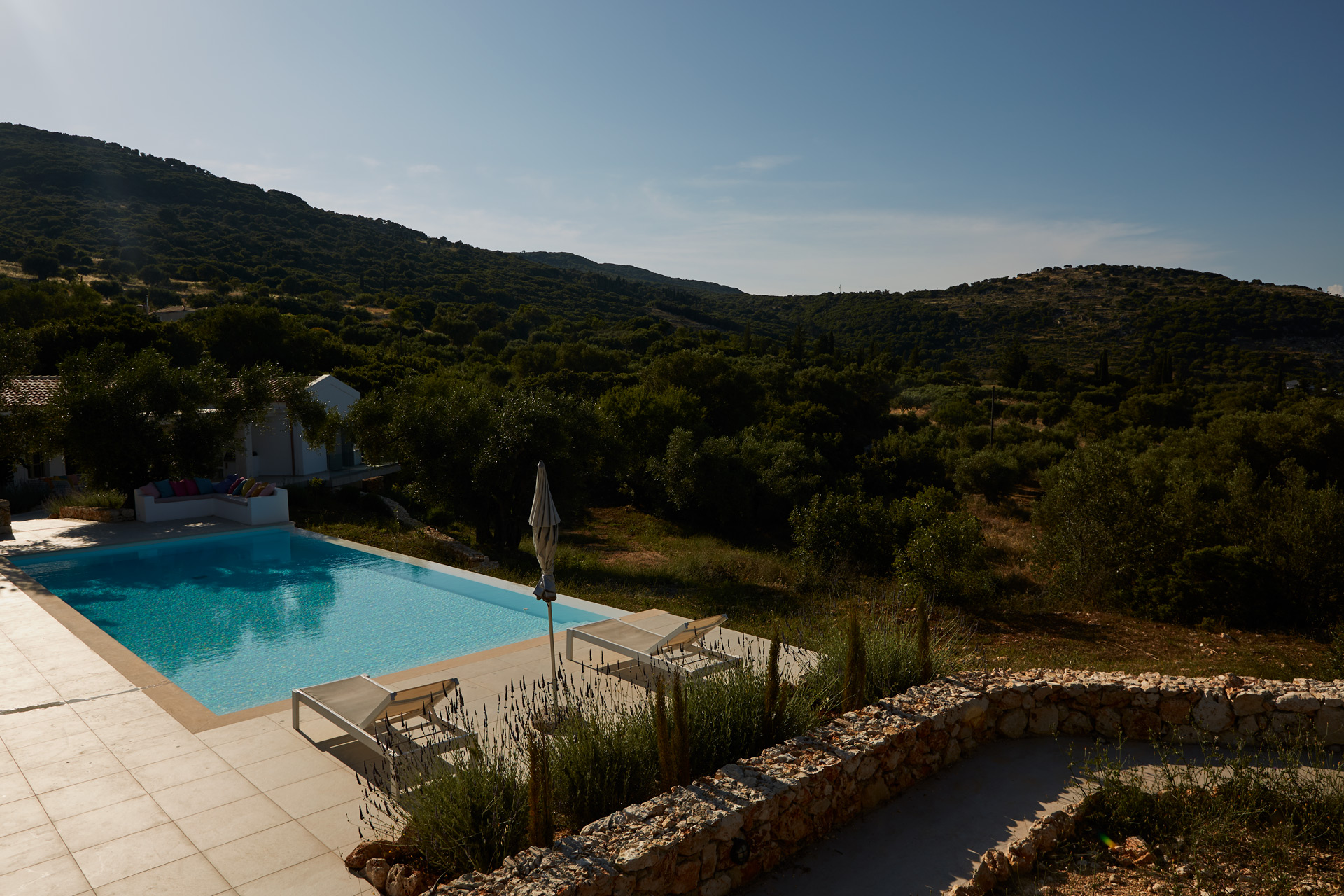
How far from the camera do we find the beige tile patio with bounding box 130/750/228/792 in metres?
5.09

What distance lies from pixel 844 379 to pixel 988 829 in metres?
36.1

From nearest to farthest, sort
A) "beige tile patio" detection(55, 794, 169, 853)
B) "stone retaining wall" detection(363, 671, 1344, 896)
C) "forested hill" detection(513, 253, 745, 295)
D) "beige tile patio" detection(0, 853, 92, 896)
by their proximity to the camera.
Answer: "stone retaining wall" detection(363, 671, 1344, 896) < "beige tile patio" detection(0, 853, 92, 896) < "beige tile patio" detection(55, 794, 169, 853) < "forested hill" detection(513, 253, 745, 295)

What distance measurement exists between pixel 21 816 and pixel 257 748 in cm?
135

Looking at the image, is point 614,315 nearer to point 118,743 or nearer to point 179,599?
point 179,599

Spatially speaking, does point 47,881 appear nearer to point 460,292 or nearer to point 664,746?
point 664,746

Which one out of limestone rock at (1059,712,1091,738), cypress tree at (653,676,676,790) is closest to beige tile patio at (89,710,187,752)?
cypress tree at (653,676,676,790)

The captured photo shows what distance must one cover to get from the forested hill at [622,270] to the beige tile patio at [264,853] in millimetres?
90932

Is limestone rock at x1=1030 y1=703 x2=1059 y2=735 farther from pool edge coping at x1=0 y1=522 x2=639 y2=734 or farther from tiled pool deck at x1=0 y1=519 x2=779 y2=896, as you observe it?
pool edge coping at x1=0 y1=522 x2=639 y2=734

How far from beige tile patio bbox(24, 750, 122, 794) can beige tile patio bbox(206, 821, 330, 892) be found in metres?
1.63

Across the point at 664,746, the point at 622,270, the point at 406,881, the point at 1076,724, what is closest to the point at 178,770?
the point at 406,881

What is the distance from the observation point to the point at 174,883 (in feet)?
13.0

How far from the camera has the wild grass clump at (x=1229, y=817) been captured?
394cm

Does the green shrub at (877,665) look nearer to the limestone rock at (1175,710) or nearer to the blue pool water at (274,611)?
the limestone rock at (1175,710)

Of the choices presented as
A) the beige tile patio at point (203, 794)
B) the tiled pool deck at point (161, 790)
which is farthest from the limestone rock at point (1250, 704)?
the beige tile patio at point (203, 794)
